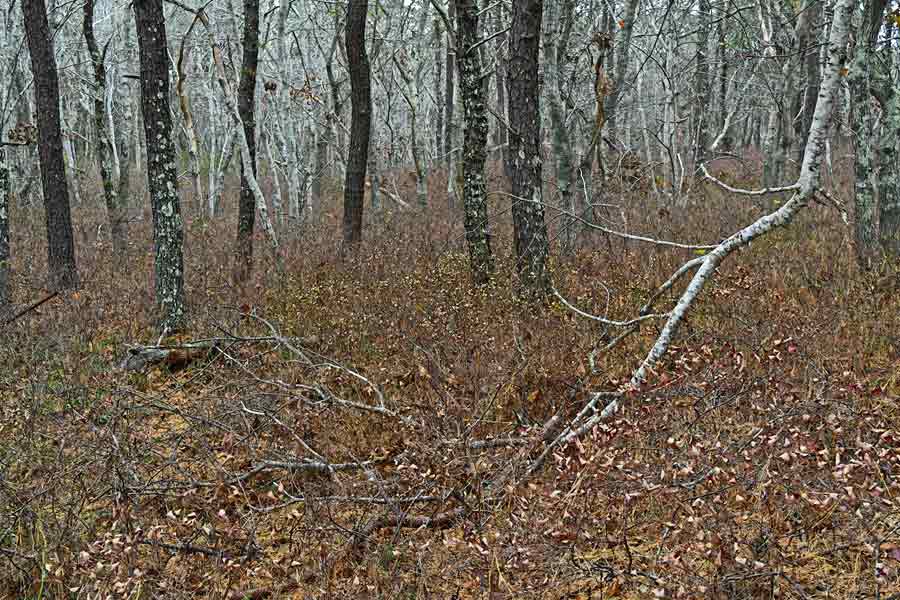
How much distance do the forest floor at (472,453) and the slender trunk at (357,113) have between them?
3142mm

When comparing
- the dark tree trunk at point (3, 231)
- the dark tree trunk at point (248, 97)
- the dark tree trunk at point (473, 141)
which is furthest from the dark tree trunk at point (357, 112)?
the dark tree trunk at point (3, 231)

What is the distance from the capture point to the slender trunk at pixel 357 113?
10586 millimetres

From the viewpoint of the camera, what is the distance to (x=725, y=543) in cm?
314

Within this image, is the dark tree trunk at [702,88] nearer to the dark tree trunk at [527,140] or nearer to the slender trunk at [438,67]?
the dark tree trunk at [527,140]

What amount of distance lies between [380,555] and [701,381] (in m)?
2.39

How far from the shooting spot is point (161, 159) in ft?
24.2

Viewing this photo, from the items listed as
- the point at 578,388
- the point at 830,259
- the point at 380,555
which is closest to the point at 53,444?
the point at 380,555

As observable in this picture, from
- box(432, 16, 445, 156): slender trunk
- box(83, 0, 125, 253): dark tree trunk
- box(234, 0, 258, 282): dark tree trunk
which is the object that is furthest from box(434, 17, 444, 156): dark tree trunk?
box(234, 0, 258, 282): dark tree trunk

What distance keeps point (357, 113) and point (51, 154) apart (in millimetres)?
4409

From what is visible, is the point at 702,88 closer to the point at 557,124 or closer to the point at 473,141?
the point at 557,124

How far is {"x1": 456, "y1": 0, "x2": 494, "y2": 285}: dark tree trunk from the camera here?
802cm

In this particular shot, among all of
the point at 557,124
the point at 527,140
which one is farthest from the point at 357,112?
the point at 527,140

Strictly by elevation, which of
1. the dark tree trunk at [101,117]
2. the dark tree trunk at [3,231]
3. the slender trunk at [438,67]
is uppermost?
the slender trunk at [438,67]

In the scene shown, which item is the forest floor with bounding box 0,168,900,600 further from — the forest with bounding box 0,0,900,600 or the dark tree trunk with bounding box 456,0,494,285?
the dark tree trunk with bounding box 456,0,494,285
